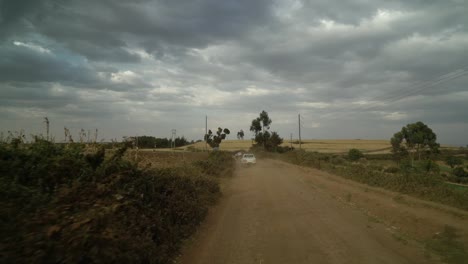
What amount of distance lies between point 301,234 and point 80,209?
5544mm

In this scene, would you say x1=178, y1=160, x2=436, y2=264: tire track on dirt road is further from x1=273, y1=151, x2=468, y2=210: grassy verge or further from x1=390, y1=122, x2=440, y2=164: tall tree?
x1=390, y1=122, x2=440, y2=164: tall tree

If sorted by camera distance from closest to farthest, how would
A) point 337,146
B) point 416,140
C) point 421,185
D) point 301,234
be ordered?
point 301,234, point 421,185, point 416,140, point 337,146

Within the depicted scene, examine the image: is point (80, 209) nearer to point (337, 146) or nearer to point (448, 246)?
point (448, 246)

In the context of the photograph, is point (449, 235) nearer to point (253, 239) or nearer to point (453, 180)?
point (253, 239)

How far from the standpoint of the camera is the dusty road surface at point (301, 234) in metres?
6.61

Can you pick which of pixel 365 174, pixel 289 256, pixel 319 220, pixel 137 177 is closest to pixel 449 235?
pixel 319 220

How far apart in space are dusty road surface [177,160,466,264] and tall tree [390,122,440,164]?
1897 inches

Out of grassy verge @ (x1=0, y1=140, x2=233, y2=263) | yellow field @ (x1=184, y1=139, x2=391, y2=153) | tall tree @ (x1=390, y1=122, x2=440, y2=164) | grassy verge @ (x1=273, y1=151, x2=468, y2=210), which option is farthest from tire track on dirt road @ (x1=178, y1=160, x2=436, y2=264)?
yellow field @ (x1=184, y1=139, x2=391, y2=153)

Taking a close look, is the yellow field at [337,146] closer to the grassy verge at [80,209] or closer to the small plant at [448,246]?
the small plant at [448,246]

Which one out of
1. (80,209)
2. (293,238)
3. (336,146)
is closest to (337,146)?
(336,146)

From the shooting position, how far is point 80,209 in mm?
4594

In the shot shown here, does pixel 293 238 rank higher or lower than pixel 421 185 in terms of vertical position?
lower

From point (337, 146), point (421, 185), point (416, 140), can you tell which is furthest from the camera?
point (337, 146)

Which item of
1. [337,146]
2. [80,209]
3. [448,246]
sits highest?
[80,209]
